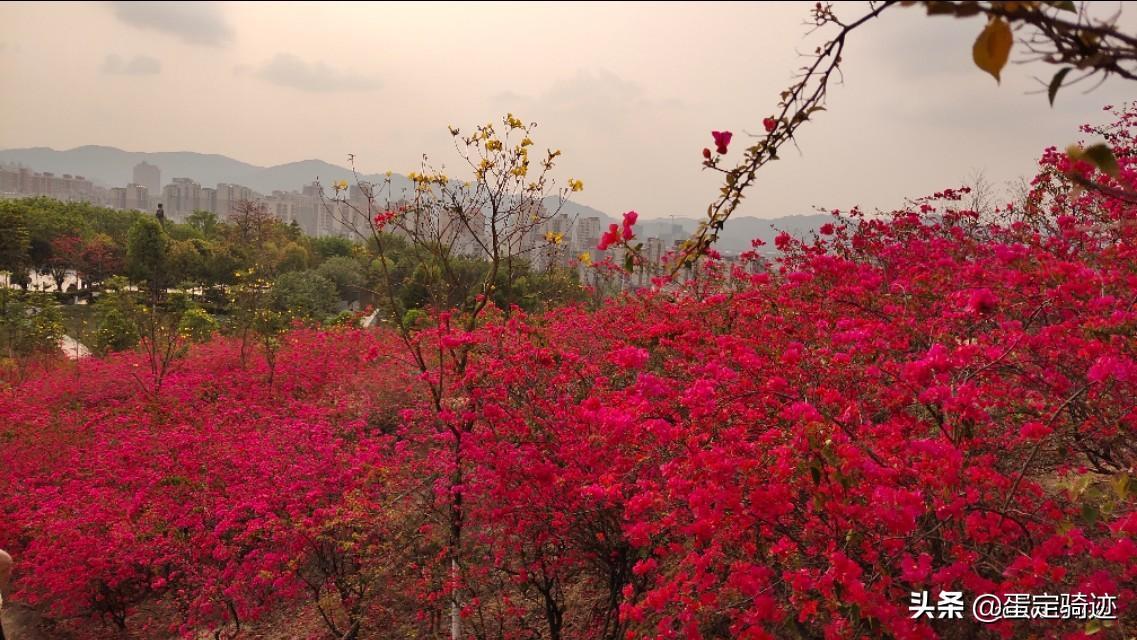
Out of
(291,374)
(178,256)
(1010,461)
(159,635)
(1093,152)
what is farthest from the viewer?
(178,256)

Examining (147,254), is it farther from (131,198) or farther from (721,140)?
(131,198)

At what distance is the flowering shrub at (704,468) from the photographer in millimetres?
2982

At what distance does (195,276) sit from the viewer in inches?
1261

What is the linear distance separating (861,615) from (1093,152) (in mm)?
2137

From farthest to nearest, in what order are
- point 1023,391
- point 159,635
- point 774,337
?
point 159,635, point 774,337, point 1023,391

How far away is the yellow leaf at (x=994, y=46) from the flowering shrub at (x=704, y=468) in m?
0.57

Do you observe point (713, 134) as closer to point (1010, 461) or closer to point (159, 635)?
point (1010, 461)

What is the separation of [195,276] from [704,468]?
34762 millimetres

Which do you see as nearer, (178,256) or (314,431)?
(314,431)

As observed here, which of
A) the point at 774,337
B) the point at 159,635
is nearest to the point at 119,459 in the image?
the point at 159,635

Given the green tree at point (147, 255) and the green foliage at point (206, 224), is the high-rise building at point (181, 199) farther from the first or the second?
the green tree at point (147, 255)

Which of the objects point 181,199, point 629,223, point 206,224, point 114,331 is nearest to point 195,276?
point 114,331

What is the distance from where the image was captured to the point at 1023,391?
4340mm

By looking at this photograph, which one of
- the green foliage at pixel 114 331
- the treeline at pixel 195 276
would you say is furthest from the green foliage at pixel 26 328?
the green foliage at pixel 114 331
